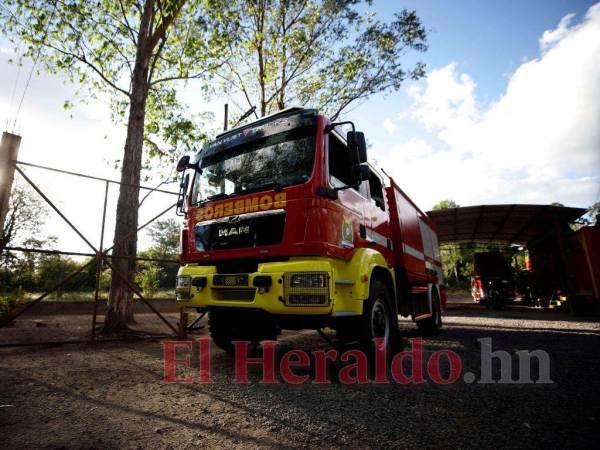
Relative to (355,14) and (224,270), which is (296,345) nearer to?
(224,270)

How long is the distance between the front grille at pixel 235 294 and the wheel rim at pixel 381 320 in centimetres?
150

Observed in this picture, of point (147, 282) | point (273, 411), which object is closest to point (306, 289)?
point (273, 411)

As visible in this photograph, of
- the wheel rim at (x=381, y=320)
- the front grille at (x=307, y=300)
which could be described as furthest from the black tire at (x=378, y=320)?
the front grille at (x=307, y=300)

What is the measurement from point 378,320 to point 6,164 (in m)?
5.92

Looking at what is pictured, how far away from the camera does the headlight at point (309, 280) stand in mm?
3124

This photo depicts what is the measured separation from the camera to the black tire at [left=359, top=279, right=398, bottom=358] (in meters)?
3.69

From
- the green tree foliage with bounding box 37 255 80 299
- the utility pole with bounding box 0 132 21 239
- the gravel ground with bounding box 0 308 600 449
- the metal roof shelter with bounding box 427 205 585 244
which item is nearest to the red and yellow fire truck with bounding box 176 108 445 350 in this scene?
the gravel ground with bounding box 0 308 600 449

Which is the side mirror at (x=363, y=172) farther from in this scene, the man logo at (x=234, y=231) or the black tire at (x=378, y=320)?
the man logo at (x=234, y=231)

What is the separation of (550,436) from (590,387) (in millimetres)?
1620

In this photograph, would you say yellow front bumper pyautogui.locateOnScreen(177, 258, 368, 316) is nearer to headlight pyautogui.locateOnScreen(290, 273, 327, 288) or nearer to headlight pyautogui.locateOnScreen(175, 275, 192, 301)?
headlight pyautogui.locateOnScreen(290, 273, 327, 288)

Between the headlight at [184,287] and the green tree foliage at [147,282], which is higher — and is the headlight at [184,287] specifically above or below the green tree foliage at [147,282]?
below

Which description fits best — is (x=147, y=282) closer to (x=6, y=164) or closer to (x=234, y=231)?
(x=6, y=164)

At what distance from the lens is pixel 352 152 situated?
12.2ft

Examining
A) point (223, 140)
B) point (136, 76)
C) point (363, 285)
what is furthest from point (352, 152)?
point (136, 76)
